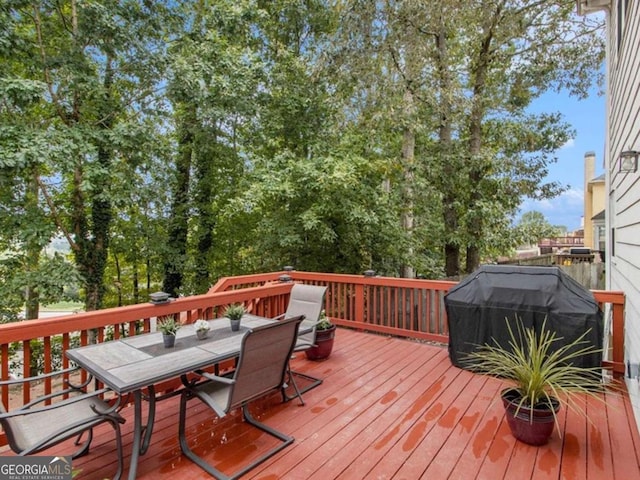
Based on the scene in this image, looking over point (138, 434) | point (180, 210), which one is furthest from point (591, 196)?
point (138, 434)

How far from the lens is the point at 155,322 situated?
3.42m

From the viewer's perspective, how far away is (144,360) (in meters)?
2.54

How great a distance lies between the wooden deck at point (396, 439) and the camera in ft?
7.50

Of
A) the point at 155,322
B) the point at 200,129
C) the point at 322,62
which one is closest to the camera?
the point at 155,322

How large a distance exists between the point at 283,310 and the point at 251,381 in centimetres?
246

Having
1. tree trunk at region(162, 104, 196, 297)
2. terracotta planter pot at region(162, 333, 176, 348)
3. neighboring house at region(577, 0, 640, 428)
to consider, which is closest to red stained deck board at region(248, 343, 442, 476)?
terracotta planter pot at region(162, 333, 176, 348)

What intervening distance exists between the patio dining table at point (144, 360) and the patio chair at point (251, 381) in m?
0.17

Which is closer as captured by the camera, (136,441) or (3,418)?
(3,418)

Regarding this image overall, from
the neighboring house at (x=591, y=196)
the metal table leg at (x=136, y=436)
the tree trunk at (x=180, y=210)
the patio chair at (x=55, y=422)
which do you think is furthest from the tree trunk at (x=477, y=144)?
the neighboring house at (x=591, y=196)

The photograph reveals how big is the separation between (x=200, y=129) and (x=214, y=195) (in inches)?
74.5

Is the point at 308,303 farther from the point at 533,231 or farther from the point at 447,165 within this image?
the point at 533,231

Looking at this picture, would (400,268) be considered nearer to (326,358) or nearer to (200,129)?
(326,358)

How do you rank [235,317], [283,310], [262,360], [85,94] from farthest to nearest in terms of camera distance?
[85,94] < [283,310] < [235,317] < [262,360]

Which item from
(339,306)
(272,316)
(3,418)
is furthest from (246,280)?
(3,418)
